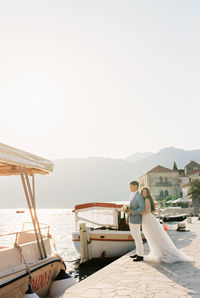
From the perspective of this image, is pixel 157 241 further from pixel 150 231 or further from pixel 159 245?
pixel 150 231

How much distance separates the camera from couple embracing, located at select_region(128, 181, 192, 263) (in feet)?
27.4

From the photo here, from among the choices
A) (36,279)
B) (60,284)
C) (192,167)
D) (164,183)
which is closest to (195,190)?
(164,183)

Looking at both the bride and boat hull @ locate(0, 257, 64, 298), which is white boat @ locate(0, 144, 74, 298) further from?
the bride

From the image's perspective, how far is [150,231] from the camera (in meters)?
8.57

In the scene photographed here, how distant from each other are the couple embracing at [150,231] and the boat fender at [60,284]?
2188mm

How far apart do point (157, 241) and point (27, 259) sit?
366 centimetres

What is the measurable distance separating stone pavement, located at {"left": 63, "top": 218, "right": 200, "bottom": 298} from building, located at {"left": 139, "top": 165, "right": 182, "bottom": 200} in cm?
7358

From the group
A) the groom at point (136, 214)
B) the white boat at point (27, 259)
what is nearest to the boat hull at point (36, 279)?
the white boat at point (27, 259)

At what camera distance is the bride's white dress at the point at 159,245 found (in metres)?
8.33

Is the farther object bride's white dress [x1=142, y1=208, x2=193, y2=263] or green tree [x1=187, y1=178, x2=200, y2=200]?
green tree [x1=187, y1=178, x2=200, y2=200]

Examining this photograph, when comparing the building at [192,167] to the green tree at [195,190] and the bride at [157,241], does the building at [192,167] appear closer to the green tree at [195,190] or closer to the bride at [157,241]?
the green tree at [195,190]

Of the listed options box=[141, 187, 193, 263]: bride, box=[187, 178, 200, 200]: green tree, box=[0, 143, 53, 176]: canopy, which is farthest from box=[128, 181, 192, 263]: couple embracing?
box=[187, 178, 200, 200]: green tree

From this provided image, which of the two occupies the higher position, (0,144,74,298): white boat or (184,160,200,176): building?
(184,160,200,176): building

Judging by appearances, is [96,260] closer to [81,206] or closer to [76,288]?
[81,206]
